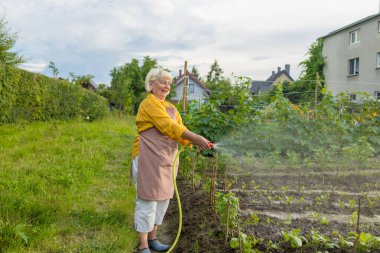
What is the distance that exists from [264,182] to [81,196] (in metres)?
2.37

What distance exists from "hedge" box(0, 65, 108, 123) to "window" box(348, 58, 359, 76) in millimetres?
18031

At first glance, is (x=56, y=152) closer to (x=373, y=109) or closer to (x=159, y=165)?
(x=159, y=165)

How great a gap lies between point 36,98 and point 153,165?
29.6 ft

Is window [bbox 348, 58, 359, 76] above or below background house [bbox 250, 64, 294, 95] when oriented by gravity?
below

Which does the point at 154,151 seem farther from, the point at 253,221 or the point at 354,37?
the point at 354,37

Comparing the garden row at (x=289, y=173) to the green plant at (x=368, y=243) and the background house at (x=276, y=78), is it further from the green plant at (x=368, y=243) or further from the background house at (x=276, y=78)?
the background house at (x=276, y=78)

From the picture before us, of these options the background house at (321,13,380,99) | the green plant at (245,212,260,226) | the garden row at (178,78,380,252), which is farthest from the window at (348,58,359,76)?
the green plant at (245,212,260,226)

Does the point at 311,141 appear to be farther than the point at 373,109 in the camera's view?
No

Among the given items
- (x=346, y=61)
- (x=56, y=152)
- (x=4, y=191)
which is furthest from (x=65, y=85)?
(x=346, y=61)

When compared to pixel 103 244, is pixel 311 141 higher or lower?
higher

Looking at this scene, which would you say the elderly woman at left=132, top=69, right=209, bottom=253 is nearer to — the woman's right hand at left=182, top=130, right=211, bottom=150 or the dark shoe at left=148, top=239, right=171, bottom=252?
the woman's right hand at left=182, top=130, right=211, bottom=150

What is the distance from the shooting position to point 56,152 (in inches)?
249

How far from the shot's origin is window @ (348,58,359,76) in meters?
24.7

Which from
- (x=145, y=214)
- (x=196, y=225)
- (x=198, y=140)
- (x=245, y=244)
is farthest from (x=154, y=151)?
(x=245, y=244)
